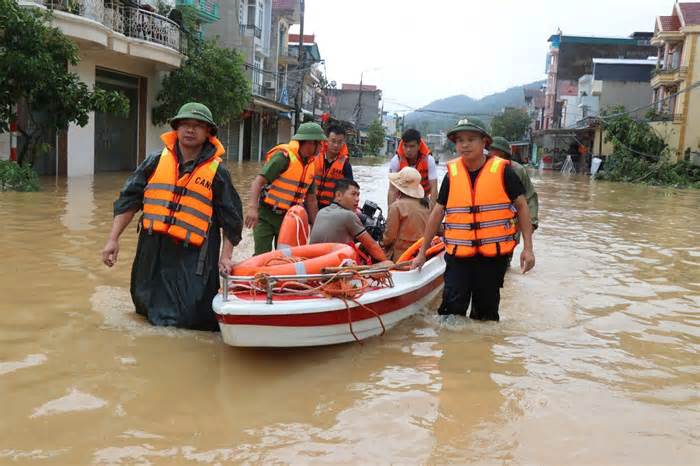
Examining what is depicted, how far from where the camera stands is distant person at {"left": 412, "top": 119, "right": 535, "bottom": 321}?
492cm

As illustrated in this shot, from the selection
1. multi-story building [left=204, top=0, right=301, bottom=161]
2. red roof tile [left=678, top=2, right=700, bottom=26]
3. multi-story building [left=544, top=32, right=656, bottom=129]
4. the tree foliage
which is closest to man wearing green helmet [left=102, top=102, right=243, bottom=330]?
multi-story building [left=204, top=0, right=301, bottom=161]

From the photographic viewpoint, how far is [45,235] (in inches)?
345

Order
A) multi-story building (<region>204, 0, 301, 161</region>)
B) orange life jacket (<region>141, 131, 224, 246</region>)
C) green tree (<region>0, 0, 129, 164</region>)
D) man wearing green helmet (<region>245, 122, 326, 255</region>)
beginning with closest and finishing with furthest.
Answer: orange life jacket (<region>141, 131, 224, 246</region>), man wearing green helmet (<region>245, 122, 326, 255</region>), green tree (<region>0, 0, 129, 164</region>), multi-story building (<region>204, 0, 301, 161</region>)

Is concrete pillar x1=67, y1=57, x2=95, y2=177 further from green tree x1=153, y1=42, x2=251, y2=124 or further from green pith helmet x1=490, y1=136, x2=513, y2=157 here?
green pith helmet x1=490, y1=136, x2=513, y2=157

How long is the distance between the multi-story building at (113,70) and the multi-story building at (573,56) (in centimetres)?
3929

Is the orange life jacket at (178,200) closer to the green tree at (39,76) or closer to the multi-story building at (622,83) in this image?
the green tree at (39,76)

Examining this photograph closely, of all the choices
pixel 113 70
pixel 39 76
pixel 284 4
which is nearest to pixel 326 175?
pixel 39 76

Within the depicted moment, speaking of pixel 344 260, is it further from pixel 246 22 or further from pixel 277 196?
pixel 246 22

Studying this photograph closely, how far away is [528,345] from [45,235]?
20.8 ft

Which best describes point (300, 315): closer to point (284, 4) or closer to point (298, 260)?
point (298, 260)

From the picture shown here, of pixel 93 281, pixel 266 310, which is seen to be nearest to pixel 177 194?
pixel 266 310

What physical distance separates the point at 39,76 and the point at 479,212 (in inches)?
415

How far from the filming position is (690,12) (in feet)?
116

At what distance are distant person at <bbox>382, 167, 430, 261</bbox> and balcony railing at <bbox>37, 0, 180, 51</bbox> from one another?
11.2 meters
